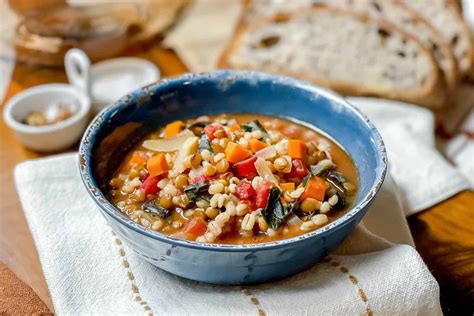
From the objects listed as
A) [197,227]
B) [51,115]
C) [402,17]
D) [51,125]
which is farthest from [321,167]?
[402,17]

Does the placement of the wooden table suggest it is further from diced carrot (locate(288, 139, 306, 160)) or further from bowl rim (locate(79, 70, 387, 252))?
diced carrot (locate(288, 139, 306, 160))

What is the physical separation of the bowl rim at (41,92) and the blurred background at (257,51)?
48mm

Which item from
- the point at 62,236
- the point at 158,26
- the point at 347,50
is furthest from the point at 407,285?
the point at 158,26

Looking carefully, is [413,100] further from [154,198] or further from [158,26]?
[154,198]

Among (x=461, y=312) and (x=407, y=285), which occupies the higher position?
(x=407, y=285)

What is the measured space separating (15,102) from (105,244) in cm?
135

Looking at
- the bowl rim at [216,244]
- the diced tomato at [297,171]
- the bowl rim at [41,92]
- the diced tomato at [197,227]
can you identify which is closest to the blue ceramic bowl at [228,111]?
the bowl rim at [216,244]

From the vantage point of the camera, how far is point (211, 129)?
2432 millimetres

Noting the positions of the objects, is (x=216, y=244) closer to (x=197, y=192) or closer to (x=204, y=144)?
(x=197, y=192)

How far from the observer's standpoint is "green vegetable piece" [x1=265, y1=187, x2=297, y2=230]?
2.14m

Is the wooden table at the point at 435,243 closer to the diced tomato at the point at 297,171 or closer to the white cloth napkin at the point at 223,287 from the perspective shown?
the white cloth napkin at the point at 223,287

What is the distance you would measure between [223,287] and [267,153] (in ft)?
1.63

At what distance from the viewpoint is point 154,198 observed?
7.52 ft

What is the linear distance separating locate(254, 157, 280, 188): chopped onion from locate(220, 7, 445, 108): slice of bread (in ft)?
5.79
